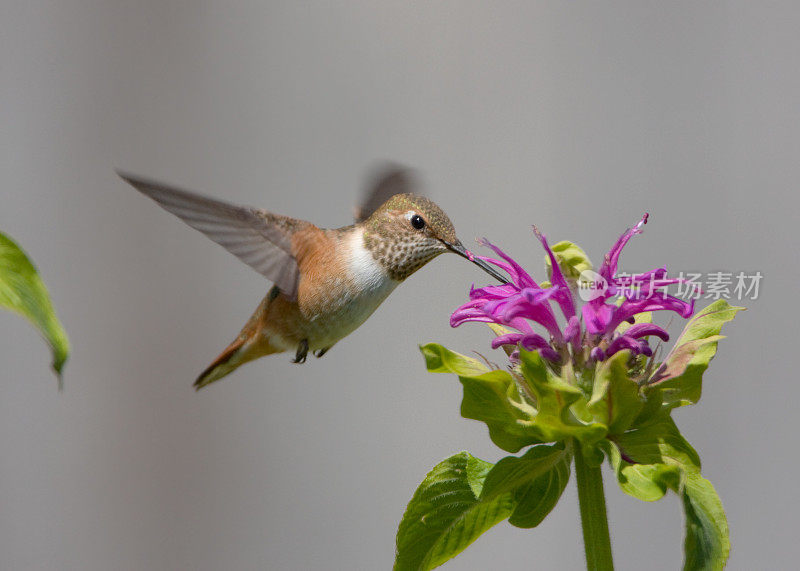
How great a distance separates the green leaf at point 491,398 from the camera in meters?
0.91

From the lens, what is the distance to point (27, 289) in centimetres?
72

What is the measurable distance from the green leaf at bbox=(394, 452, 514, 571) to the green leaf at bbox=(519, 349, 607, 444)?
0.11 m

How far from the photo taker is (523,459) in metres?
0.99

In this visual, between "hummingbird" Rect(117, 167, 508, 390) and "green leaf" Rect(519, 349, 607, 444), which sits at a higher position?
"hummingbird" Rect(117, 167, 508, 390)

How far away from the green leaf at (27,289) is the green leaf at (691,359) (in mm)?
640

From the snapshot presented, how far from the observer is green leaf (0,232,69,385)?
27.8 inches

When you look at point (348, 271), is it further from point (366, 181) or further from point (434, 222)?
point (366, 181)

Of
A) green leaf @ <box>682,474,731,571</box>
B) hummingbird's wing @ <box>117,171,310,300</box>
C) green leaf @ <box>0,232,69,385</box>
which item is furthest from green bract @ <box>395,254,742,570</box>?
hummingbird's wing @ <box>117,171,310,300</box>

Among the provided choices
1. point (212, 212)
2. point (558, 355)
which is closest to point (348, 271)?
point (212, 212)

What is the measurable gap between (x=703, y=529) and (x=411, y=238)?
0.69 metres

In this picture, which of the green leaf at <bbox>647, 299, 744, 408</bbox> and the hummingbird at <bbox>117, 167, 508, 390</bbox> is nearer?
the green leaf at <bbox>647, 299, 744, 408</bbox>

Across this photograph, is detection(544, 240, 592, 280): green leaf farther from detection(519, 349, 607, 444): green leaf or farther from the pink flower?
detection(519, 349, 607, 444): green leaf

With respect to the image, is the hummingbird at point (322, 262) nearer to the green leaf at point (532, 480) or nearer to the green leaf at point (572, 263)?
the green leaf at point (572, 263)

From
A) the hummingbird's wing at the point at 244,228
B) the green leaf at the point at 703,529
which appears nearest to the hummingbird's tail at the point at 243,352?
the hummingbird's wing at the point at 244,228
